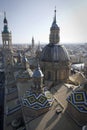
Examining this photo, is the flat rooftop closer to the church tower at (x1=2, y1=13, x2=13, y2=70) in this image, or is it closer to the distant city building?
the distant city building

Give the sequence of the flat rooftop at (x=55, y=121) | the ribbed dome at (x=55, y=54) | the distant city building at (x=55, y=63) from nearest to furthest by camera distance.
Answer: the flat rooftop at (x=55, y=121) → the distant city building at (x=55, y=63) → the ribbed dome at (x=55, y=54)

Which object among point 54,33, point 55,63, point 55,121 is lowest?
point 55,121

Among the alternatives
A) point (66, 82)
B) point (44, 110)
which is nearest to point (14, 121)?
point (44, 110)

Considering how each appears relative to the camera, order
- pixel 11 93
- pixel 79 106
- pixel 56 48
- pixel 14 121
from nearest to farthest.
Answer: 1. pixel 79 106
2. pixel 14 121
3. pixel 56 48
4. pixel 11 93

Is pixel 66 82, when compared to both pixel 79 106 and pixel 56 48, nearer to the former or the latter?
pixel 56 48

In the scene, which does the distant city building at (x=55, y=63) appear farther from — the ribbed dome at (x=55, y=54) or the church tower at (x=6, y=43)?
the church tower at (x=6, y=43)

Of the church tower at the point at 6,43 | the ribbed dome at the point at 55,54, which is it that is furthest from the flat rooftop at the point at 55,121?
the church tower at the point at 6,43

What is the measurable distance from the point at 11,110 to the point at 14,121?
3376 mm

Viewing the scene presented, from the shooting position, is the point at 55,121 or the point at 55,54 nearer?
the point at 55,121

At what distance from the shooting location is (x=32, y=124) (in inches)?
664

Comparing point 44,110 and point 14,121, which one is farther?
point 14,121

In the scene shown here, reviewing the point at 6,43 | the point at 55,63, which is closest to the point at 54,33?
the point at 55,63

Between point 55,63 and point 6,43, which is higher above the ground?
point 6,43

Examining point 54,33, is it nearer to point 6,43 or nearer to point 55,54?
point 55,54
